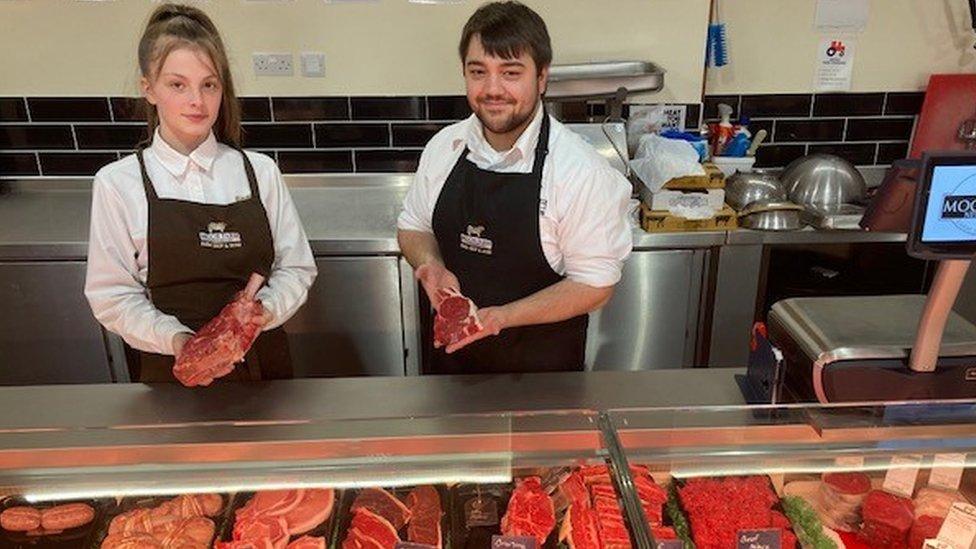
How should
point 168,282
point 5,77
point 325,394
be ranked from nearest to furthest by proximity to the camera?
point 325,394, point 168,282, point 5,77

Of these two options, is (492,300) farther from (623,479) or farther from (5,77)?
(5,77)

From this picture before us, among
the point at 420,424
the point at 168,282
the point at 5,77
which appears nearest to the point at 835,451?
the point at 420,424

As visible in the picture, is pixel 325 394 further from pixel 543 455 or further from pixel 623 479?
pixel 623 479

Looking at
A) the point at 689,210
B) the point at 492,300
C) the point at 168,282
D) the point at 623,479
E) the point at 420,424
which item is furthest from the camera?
the point at 689,210

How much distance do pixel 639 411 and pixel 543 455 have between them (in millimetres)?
224

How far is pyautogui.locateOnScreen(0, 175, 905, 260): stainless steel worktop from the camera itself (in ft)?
10.9

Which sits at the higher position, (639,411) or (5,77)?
(5,77)

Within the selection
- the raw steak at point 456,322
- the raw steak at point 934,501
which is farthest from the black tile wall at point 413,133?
the raw steak at point 934,501

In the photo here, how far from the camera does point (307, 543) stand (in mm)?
1666

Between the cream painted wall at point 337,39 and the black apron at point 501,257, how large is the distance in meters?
1.53

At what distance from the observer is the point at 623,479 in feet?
5.09

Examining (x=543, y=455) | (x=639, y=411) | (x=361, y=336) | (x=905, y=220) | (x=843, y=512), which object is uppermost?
(x=905, y=220)

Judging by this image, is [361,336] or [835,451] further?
[361,336]

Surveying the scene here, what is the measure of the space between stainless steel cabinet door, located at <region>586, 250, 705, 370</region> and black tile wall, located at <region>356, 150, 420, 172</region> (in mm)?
1176
